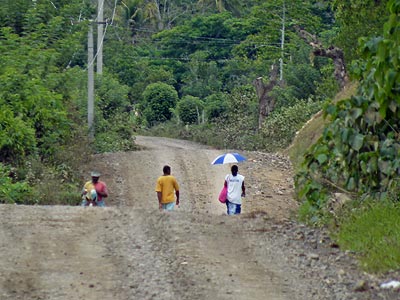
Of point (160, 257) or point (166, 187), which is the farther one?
point (166, 187)

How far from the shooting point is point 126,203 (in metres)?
22.9

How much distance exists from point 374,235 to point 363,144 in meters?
1.42

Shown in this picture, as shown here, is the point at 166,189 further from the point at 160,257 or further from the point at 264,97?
the point at 264,97

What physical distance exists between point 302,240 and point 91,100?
62.6ft

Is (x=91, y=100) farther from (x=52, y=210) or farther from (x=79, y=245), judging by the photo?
(x=79, y=245)

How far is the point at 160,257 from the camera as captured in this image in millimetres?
10234

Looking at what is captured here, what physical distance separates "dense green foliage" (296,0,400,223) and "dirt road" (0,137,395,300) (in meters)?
0.85

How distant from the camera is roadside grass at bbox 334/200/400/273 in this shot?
32.2 feet

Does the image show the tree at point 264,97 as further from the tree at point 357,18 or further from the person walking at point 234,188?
the person walking at point 234,188

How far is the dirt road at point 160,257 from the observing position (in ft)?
29.5

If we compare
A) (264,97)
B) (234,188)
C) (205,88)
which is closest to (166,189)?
(234,188)

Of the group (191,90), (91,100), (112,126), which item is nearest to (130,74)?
(191,90)

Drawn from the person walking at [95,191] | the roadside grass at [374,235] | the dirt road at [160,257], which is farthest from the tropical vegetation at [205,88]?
the person walking at [95,191]

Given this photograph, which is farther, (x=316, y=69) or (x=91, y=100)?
(x=316, y=69)
